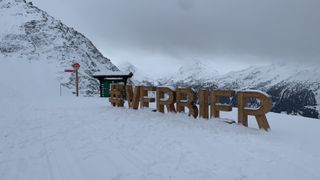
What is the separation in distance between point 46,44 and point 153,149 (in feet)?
165

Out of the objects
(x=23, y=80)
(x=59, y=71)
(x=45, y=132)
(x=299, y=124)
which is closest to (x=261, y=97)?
(x=299, y=124)

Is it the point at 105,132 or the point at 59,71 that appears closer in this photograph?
the point at 105,132

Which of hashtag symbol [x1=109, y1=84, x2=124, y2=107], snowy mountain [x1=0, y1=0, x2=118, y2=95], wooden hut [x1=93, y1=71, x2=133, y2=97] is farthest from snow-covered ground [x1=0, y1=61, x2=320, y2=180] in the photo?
snowy mountain [x1=0, y1=0, x2=118, y2=95]

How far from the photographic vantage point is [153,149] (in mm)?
8430

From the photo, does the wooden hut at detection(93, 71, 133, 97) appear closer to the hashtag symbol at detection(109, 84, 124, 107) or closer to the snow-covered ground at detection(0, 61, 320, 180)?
the hashtag symbol at detection(109, 84, 124, 107)

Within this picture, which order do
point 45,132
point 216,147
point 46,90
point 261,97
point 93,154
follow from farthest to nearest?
1. point 46,90
2. point 261,97
3. point 45,132
4. point 216,147
5. point 93,154

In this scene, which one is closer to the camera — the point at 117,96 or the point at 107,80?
the point at 117,96

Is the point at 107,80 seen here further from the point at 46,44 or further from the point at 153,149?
the point at 46,44

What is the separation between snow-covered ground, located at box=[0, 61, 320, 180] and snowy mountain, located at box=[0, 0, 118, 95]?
99.3ft

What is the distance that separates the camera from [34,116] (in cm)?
1462

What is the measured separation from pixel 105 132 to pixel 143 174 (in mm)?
4527

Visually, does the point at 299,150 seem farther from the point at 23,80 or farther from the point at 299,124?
the point at 23,80

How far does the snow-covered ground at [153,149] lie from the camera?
662 centimetres

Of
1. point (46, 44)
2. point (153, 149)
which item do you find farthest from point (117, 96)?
point (46, 44)
